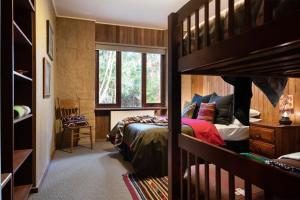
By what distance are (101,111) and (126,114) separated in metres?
0.55

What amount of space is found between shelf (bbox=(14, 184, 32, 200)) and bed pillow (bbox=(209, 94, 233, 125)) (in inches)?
105

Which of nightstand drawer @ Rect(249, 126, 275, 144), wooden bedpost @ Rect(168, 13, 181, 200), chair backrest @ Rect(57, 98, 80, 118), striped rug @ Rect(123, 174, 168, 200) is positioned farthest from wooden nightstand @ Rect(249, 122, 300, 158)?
chair backrest @ Rect(57, 98, 80, 118)

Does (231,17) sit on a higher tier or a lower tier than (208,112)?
higher

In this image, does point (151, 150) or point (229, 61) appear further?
point (151, 150)

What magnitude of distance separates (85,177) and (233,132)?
84.1 inches

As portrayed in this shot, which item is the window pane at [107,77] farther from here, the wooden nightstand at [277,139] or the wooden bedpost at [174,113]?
the wooden bedpost at [174,113]

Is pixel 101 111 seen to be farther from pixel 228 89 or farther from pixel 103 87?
pixel 228 89

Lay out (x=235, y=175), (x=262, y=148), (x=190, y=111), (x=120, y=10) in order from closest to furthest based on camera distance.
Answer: (x=235, y=175) → (x=262, y=148) → (x=190, y=111) → (x=120, y=10)

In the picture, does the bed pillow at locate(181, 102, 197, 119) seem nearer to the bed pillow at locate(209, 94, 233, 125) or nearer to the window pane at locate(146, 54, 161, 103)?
the bed pillow at locate(209, 94, 233, 125)

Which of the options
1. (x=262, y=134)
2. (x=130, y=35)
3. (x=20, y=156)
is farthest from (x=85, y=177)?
(x=130, y=35)

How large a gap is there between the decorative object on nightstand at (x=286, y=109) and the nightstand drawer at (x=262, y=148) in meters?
0.37

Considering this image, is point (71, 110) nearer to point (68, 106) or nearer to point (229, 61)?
point (68, 106)

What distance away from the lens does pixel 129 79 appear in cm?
527

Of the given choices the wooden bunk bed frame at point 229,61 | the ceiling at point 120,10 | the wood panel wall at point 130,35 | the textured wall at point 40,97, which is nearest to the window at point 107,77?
the wood panel wall at point 130,35
